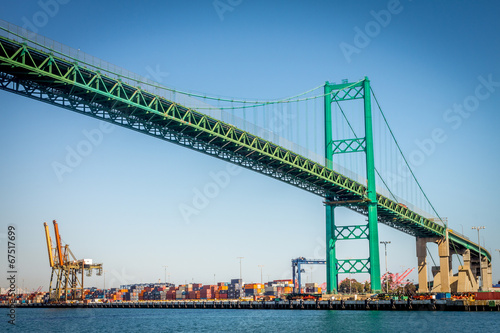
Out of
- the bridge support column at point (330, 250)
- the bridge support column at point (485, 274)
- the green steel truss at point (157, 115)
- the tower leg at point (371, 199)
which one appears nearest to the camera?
the green steel truss at point (157, 115)

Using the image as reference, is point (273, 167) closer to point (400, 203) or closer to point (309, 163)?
point (309, 163)

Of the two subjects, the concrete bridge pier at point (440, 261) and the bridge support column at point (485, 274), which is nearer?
the concrete bridge pier at point (440, 261)

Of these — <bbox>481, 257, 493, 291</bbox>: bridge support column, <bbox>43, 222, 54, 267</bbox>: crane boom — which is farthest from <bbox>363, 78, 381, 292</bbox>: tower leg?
<bbox>43, 222, 54, 267</bbox>: crane boom

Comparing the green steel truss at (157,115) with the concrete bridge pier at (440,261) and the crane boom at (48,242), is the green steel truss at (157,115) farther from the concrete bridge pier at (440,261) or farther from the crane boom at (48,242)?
the crane boom at (48,242)

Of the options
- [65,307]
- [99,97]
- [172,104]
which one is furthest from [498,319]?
[65,307]

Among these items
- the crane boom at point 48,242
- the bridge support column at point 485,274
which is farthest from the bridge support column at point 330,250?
the crane boom at point 48,242

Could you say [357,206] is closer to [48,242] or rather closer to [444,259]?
[444,259]

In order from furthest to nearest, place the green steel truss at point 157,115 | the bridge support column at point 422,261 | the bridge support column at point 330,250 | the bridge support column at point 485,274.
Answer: the bridge support column at point 485,274 < the bridge support column at point 422,261 < the bridge support column at point 330,250 < the green steel truss at point 157,115

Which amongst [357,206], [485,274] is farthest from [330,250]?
[485,274]
